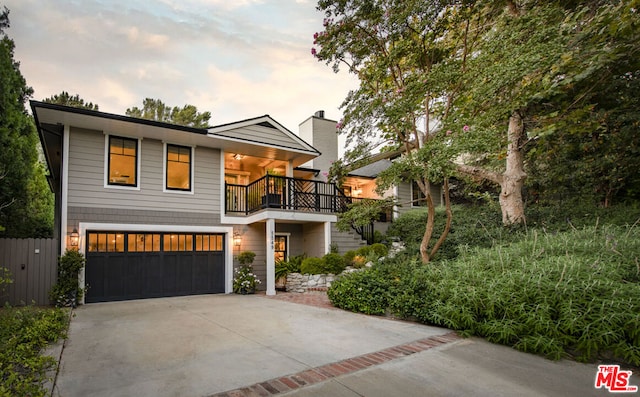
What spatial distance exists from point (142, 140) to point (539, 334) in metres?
9.99

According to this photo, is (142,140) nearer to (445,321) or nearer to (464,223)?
(445,321)

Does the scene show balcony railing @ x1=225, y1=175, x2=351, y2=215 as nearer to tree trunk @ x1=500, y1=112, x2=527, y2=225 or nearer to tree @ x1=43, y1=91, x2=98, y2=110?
tree trunk @ x1=500, y1=112, x2=527, y2=225

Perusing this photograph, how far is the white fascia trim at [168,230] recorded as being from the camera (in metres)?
8.35

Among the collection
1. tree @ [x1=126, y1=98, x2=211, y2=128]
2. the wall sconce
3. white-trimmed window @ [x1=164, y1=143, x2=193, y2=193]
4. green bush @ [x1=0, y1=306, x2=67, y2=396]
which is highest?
tree @ [x1=126, y1=98, x2=211, y2=128]

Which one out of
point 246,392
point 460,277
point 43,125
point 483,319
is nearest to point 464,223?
point 460,277

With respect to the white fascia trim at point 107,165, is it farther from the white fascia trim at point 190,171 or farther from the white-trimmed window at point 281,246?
the white-trimmed window at point 281,246

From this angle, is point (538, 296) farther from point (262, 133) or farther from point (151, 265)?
point (151, 265)

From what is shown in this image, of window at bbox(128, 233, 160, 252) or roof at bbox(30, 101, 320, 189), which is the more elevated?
roof at bbox(30, 101, 320, 189)

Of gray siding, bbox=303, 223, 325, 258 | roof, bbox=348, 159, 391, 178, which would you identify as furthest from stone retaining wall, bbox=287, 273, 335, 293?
roof, bbox=348, 159, 391, 178

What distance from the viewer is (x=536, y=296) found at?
170 inches

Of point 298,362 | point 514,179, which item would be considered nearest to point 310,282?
point 298,362

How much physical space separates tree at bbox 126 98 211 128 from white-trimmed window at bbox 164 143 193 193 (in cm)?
1386

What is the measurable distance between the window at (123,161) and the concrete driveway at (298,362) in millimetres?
4402

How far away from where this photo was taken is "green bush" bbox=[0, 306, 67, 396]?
8.76ft
